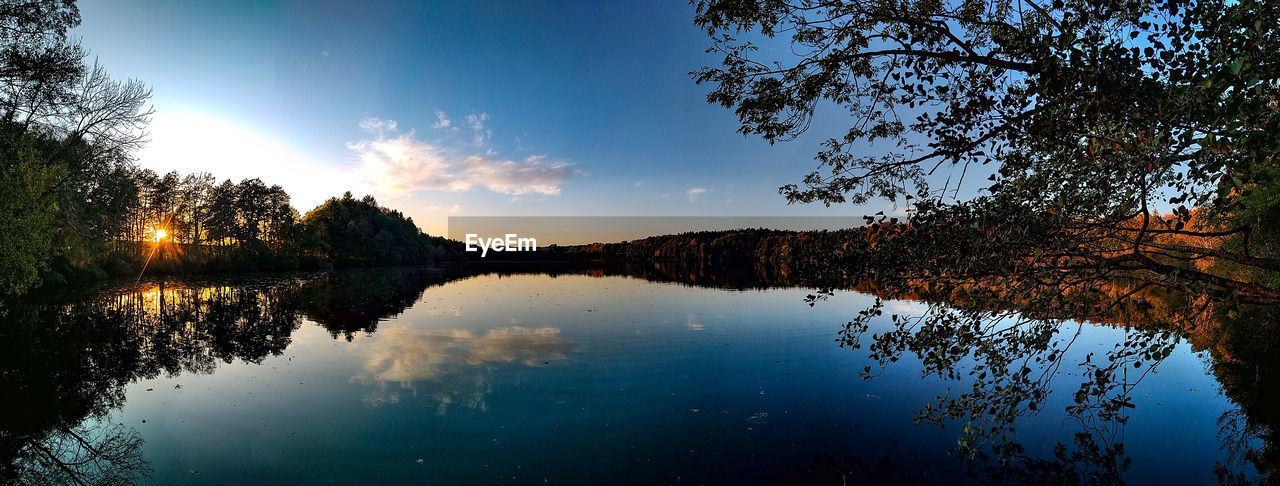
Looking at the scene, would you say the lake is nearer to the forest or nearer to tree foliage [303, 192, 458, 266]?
the forest

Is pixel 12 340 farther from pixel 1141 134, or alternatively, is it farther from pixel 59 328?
pixel 1141 134

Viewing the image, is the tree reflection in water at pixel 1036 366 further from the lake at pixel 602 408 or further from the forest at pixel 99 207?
the forest at pixel 99 207

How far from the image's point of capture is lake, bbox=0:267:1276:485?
8336mm

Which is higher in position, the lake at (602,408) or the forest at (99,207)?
the forest at (99,207)

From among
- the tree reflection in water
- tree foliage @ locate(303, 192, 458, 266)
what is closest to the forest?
tree foliage @ locate(303, 192, 458, 266)

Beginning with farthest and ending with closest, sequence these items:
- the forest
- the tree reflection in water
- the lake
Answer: the forest, the lake, the tree reflection in water

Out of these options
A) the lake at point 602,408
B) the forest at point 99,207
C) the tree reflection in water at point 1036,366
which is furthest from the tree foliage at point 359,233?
the tree reflection in water at point 1036,366

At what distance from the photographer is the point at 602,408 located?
11.7 m

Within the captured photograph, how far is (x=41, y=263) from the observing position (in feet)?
73.4

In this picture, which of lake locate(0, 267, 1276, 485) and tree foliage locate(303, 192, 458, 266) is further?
tree foliage locate(303, 192, 458, 266)

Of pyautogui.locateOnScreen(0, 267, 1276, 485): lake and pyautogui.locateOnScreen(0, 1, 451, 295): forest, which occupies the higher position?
pyautogui.locateOnScreen(0, 1, 451, 295): forest

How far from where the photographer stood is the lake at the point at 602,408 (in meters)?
8.34

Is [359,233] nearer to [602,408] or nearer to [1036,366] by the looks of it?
[602,408]

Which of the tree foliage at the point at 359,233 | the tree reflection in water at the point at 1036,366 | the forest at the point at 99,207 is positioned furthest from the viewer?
the tree foliage at the point at 359,233
